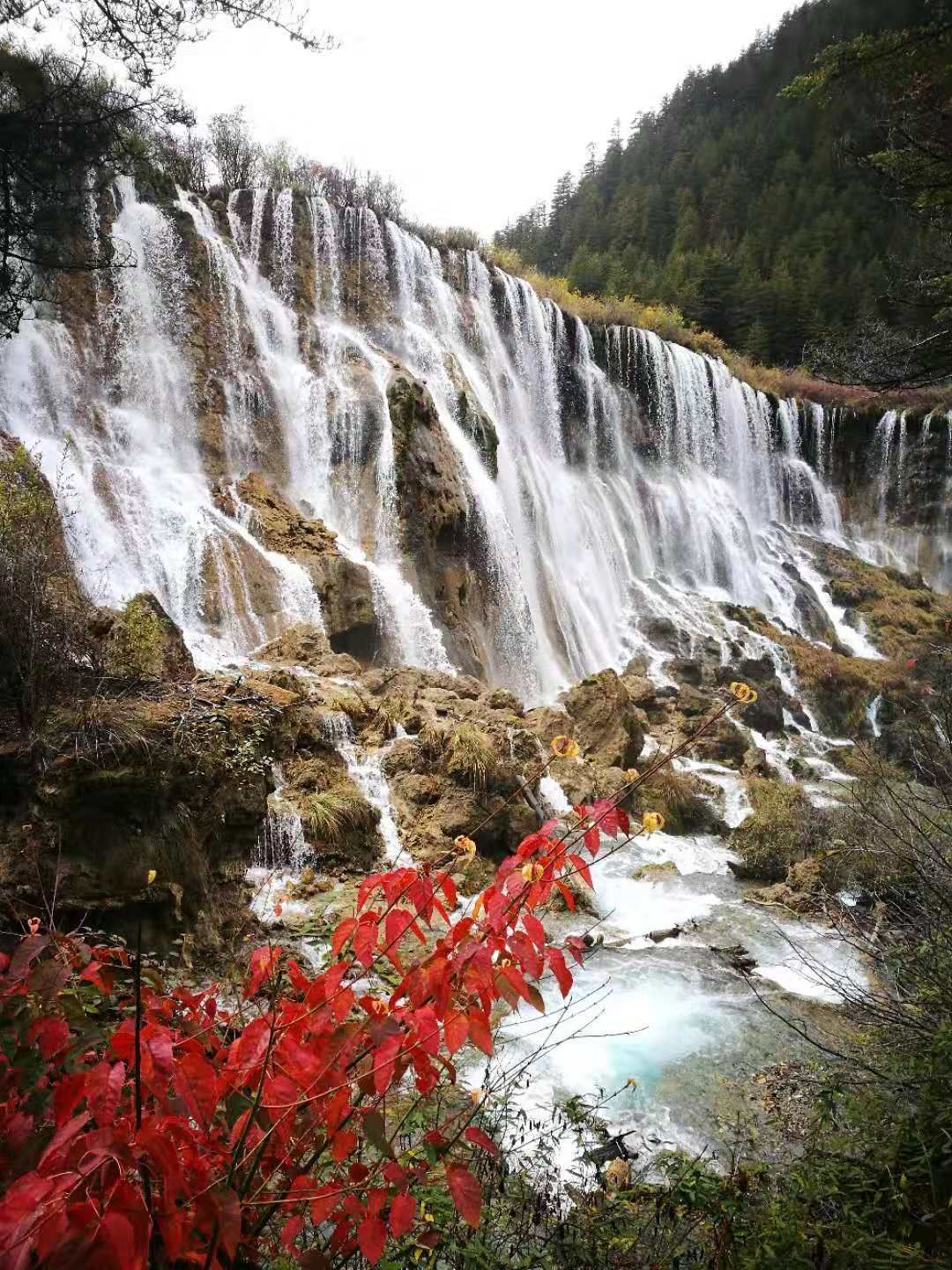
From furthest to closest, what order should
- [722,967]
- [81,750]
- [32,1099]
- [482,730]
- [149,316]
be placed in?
[149,316] < [482,730] < [722,967] < [81,750] < [32,1099]

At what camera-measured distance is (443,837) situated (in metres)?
7.67

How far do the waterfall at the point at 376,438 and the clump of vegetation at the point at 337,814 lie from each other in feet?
12.0

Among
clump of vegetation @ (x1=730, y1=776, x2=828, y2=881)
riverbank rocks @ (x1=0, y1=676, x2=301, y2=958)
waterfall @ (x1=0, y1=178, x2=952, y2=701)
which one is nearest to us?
riverbank rocks @ (x1=0, y1=676, x2=301, y2=958)

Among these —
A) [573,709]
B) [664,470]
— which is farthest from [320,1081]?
[664,470]

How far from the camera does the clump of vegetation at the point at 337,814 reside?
7.05m

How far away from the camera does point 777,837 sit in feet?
31.0

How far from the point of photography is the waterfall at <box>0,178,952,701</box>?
12055 mm

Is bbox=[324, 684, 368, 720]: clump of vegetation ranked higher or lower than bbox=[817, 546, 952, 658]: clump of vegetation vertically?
higher

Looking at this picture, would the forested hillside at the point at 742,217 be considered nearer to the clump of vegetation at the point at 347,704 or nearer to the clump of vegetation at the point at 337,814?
the clump of vegetation at the point at 347,704

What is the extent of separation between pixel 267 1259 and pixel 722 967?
5906 mm

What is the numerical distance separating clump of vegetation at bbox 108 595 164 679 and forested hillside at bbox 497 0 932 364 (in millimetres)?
28694

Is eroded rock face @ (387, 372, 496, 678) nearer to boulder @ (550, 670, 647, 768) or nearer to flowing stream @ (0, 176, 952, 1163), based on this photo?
flowing stream @ (0, 176, 952, 1163)

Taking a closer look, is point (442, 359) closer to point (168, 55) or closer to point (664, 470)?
point (664, 470)

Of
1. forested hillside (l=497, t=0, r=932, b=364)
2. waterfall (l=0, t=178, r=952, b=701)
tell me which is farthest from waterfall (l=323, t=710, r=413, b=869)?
forested hillside (l=497, t=0, r=932, b=364)
